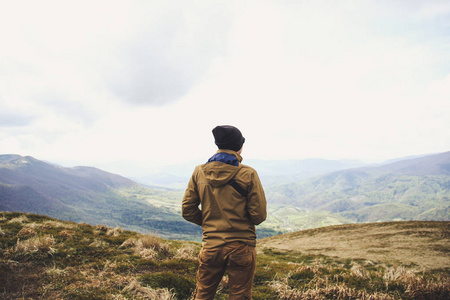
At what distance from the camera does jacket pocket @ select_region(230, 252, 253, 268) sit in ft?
13.4

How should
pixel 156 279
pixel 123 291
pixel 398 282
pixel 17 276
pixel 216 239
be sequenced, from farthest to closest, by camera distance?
pixel 398 282, pixel 156 279, pixel 17 276, pixel 123 291, pixel 216 239

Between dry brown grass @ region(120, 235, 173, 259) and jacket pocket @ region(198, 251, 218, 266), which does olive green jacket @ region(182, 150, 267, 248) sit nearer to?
jacket pocket @ region(198, 251, 218, 266)

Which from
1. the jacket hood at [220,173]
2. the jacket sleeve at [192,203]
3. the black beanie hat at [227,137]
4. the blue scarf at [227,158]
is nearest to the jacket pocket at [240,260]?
the jacket sleeve at [192,203]

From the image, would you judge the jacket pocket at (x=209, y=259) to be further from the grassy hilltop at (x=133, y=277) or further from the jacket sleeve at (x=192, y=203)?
the grassy hilltop at (x=133, y=277)

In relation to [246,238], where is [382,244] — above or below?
below

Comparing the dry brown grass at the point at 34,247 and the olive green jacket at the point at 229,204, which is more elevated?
the olive green jacket at the point at 229,204

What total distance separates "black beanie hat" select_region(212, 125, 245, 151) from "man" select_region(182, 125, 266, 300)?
19 cm

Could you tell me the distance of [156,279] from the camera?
7180mm

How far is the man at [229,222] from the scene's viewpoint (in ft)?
13.6

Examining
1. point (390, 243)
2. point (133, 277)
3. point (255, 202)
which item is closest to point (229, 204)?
point (255, 202)

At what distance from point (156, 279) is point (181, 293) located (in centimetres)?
110

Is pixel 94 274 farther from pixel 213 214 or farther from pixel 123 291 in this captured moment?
pixel 213 214

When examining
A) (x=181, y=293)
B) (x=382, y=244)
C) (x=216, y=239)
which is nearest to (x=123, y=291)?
(x=181, y=293)

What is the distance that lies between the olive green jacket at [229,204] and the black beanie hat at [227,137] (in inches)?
19.4
